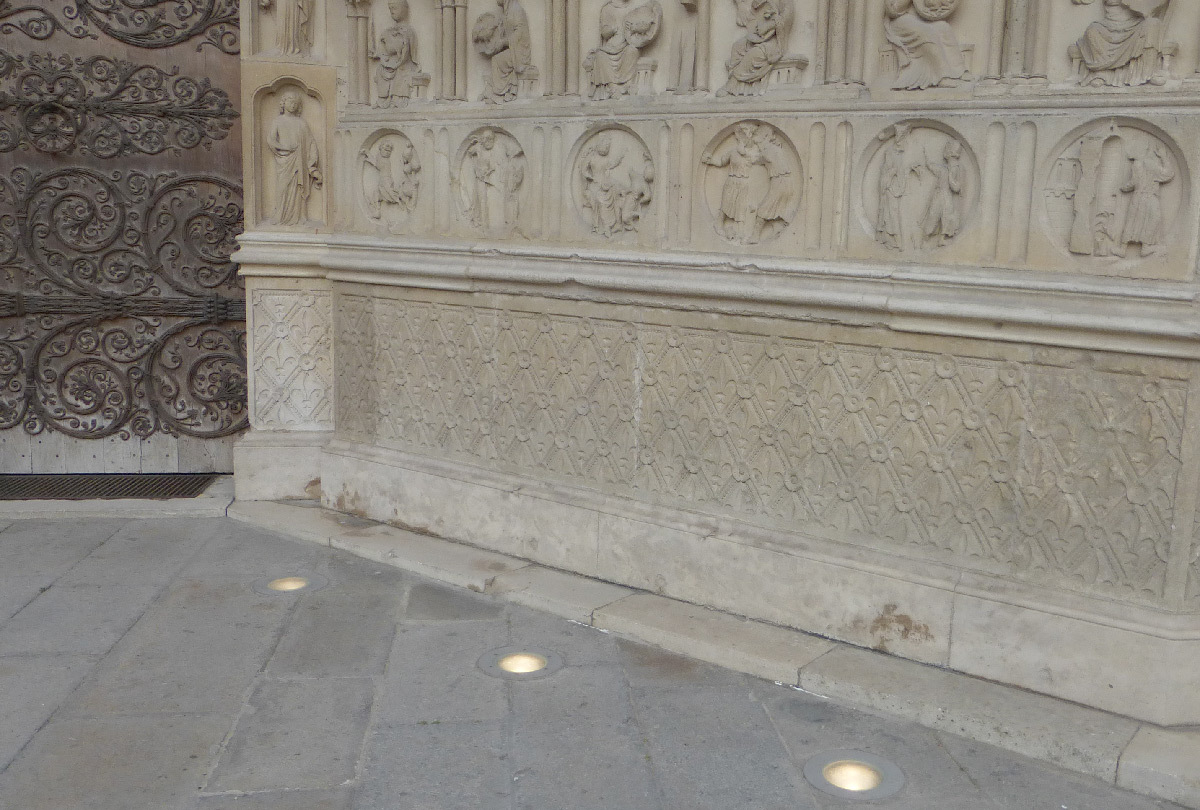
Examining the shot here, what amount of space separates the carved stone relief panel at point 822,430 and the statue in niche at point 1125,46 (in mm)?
807

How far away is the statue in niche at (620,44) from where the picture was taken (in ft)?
13.2

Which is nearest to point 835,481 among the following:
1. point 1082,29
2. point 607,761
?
point 607,761

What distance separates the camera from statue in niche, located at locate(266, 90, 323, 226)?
513 centimetres

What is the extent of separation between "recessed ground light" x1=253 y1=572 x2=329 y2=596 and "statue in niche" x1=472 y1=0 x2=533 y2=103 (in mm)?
2028

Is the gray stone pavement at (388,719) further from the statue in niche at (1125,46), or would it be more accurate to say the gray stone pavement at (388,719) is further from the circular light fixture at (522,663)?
the statue in niche at (1125,46)

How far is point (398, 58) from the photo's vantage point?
4.83 meters

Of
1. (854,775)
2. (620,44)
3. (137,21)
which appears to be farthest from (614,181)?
(137,21)

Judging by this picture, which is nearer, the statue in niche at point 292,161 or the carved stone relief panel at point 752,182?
the carved stone relief panel at point 752,182

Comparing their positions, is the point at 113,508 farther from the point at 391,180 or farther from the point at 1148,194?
the point at 1148,194

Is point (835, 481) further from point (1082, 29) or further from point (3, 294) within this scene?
point (3, 294)

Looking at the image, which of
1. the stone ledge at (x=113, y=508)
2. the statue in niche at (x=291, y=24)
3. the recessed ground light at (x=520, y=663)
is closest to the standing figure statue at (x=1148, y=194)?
the recessed ground light at (x=520, y=663)

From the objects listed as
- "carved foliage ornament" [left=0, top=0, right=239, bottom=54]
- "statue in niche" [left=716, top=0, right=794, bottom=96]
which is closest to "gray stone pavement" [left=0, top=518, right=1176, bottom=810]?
"statue in niche" [left=716, top=0, right=794, bottom=96]

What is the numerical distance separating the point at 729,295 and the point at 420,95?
182 centimetres

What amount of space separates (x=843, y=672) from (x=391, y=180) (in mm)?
2855
